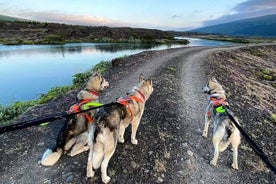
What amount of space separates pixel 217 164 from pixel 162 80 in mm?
8516

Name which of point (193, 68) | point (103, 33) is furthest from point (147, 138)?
point (103, 33)

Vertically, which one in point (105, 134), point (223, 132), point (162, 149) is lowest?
point (162, 149)

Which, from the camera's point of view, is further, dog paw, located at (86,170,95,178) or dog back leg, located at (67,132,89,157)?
dog back leg, located at (67,132,89,157)

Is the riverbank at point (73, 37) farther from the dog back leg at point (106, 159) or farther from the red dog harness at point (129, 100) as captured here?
the dog back leg at point (106, 159)

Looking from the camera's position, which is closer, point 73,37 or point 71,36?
point 73,37

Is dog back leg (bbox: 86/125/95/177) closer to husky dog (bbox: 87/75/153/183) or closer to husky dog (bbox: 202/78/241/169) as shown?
husky dog (bbox: 87/75/153/183)

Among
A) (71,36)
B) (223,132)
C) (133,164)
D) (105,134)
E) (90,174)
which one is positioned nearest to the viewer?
(105,134)

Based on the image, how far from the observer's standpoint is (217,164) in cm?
730

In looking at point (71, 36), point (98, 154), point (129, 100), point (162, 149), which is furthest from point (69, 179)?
point (71, 36)

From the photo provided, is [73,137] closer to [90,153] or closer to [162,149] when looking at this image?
[90,153]

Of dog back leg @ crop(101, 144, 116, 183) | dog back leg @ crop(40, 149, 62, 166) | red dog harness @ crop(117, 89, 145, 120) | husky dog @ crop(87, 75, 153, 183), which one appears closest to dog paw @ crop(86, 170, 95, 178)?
husky dog @ crop(87, 75, 153, 183)

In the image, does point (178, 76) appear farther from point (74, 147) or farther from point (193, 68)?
point (74, 147)

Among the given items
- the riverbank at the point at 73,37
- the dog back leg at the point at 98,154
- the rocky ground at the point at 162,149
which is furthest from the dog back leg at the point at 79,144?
the riverbank at the point at 73,37

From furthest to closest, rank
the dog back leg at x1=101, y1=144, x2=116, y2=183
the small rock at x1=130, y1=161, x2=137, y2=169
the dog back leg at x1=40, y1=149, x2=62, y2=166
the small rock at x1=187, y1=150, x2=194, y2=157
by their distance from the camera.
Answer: the small rock at x1=187, y1=150, x2=194, y2=157
the small rock at x1=130, y1=161, x2=137, y2=169
the dog back leg at x1=40, y1=149, x2=62, y2=166
the dog back leg at x1=101, y1=144, x2=116, y2=183
